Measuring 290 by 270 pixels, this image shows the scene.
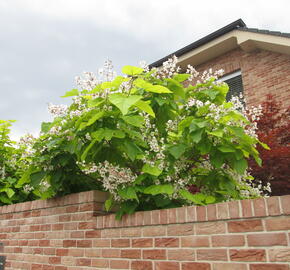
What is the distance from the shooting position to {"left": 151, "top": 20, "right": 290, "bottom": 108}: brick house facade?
24.8 feet

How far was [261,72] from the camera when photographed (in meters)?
8.05

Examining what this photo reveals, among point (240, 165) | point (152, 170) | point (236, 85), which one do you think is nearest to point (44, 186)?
point (152, 170)

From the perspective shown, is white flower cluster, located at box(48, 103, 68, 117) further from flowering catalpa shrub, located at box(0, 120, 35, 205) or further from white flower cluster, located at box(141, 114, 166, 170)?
flowering catalpa shrub, located at box(0, 120, 35, 205)

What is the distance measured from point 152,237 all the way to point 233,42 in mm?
7510

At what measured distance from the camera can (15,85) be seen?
7.86m

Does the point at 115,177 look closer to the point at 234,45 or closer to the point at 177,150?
the point at 177,150

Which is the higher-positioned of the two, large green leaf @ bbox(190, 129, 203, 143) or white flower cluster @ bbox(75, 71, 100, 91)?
white flower cluster @ bbox(75, 71, 100, 91)

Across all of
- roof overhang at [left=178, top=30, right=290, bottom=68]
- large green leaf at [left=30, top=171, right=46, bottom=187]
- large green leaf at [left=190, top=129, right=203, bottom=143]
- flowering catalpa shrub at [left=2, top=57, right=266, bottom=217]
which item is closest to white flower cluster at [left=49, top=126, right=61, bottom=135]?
flowering catalpa shrub at [left=2, top=57, right=266, bottom=217]

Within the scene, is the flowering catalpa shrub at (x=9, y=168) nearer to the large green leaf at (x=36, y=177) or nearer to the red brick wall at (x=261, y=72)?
the large green leaf at (x=36, y=177)

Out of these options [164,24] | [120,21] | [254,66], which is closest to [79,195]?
[120,21]

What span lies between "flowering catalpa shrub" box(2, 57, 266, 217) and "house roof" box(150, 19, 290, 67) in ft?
17.0

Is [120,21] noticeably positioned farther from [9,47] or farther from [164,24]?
[9,47]

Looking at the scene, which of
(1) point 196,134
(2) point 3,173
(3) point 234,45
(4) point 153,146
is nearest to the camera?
(1) point 196,134

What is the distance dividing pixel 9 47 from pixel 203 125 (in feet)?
20.1
